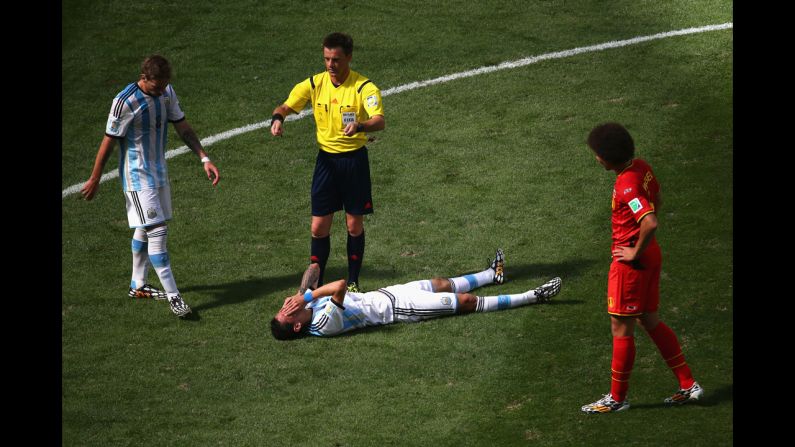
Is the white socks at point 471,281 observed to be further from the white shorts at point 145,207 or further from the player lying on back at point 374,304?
the white shorts at point 145,207

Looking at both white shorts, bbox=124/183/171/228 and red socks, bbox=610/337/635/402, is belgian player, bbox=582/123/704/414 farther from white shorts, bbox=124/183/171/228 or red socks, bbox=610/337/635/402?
white shorts, bbox=124/183/171/228

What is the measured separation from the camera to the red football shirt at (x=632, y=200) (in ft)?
26.6

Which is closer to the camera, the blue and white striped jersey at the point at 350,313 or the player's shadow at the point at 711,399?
the player's shadow at the point at 711,399

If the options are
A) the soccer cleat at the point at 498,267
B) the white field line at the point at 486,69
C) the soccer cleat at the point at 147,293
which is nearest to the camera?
the soccer cleat at the point at 498,267

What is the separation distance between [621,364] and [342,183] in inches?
137

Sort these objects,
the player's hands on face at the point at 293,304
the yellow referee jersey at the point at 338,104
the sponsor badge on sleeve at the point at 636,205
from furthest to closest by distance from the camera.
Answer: the yellow referee jersey at the point at 338,104, the player's hands on face at the point at 293,304, the sponsor badge on sleeve at the point at 636,205

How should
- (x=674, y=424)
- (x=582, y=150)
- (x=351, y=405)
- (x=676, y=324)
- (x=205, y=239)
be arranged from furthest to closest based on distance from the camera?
(x=582, y=150) < (x=205, y=239) < (x=676, y=324) < (x=351, y=405) < (x=674, y=424)

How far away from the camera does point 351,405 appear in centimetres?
912

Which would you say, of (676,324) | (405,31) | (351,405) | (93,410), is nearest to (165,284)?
(93,410)

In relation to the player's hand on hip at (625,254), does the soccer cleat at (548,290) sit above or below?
below

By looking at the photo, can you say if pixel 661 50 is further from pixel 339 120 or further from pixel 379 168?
pixel 339 120

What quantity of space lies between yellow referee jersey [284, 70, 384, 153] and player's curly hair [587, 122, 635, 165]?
2794 millimetres

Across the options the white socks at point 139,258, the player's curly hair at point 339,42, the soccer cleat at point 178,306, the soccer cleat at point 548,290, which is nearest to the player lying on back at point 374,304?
the soccer cleat at point 548,290

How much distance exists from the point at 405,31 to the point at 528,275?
21.4 ft
